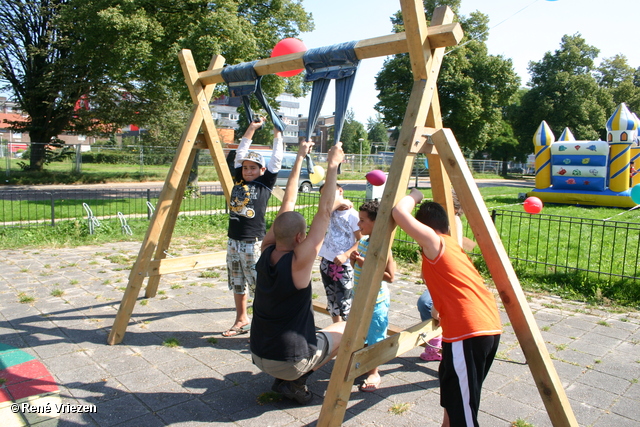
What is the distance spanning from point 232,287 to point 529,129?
4567cm

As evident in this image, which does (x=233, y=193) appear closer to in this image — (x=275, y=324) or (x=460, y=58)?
(x=275, y=324)

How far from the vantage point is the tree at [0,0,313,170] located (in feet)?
50.0

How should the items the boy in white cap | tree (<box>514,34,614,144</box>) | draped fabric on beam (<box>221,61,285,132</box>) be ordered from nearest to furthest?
1. draped fabric on beam (<box>221,61,285,132</box>)
2. the boy in white cap
3. tree (<box>514,34,614,144</box>)

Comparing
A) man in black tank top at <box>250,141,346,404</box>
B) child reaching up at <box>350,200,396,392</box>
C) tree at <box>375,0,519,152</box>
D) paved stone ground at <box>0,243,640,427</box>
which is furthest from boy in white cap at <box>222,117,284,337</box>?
tree at <box>375,0,519,152</box>

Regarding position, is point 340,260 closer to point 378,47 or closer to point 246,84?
point 378,47

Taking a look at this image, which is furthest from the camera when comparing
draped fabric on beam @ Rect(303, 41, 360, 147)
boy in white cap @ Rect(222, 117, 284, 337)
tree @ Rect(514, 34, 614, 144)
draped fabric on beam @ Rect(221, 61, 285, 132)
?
tree @ Rect(514, 34, 614, 144)

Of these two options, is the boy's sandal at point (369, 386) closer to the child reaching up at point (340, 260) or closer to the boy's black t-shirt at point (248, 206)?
the child reaching up at point (340, 260)

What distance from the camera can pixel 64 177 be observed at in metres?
23.7

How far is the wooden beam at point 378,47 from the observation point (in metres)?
2.75

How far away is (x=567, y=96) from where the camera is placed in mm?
41750

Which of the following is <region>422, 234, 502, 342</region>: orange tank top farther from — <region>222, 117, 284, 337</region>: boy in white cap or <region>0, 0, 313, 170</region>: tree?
<region>0, 0, 313, 170</region>: tree

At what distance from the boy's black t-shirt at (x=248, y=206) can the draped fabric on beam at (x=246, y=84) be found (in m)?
0.58

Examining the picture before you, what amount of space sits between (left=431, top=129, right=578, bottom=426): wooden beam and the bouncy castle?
15.8m

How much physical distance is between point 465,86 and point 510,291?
31.1 m
